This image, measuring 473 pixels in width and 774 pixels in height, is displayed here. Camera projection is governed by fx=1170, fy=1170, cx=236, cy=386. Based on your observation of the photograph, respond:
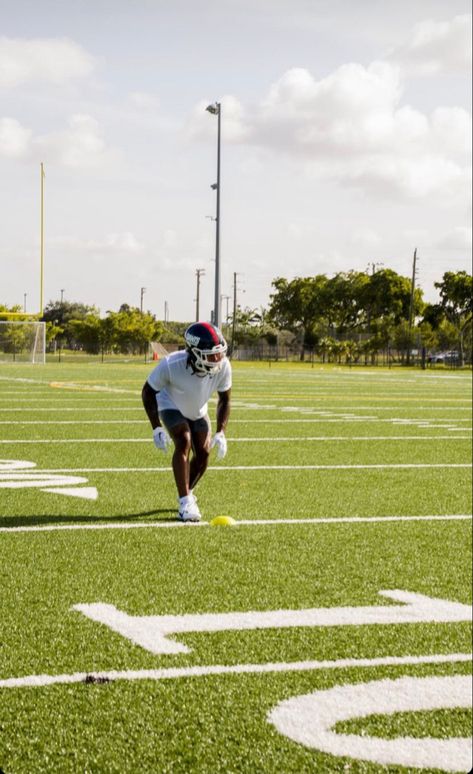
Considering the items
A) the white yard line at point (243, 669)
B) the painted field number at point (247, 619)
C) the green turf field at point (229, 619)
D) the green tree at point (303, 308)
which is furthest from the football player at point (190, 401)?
the painted field number at point (247, 619)

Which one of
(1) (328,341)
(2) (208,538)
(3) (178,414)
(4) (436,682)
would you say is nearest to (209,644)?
(4) (436,682)

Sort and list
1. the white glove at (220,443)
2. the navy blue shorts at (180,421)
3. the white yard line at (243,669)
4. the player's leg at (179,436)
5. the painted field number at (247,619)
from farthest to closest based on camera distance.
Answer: the painted field number at (247,619)
the white yard line at (243,669)
the white glove at (220,443)
the player's leg at (179,436)
the navy blue shorts at (180,421)

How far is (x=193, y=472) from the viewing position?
2.88m

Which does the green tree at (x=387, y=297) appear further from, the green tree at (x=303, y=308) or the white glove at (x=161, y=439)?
the white glove at (x=161, y=439)

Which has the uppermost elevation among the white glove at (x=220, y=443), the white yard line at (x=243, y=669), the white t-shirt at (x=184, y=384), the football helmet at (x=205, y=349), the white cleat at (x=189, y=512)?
the football helmet at (x=205, y=349)

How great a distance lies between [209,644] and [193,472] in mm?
12243

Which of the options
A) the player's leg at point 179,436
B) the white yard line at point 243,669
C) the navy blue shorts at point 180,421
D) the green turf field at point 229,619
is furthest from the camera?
the white yard line at point 243,669

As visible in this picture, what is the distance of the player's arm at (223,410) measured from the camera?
2.68 meters

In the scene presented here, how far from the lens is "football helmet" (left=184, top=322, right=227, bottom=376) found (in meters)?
2.48

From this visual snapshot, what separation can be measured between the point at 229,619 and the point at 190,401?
13.9 m

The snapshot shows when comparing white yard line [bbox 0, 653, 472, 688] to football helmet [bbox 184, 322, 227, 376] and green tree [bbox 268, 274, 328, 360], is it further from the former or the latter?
football helmet [bbox 184, 322, 227, 376]

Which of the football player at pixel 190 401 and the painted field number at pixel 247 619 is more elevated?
the football player at pixel 190 401

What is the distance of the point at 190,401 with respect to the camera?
2.60m

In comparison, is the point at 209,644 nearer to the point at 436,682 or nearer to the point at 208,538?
the point at 436,682
